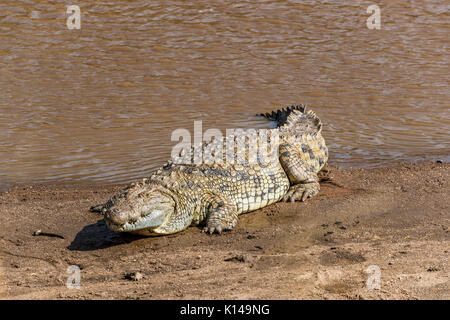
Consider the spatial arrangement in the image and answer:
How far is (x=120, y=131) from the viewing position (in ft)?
27.7

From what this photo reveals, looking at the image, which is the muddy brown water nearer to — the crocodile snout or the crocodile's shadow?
the crocodile's shadow

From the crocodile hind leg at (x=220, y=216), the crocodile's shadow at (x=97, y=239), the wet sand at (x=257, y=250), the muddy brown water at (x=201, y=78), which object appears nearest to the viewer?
the wet sand at (x=257, y=250)

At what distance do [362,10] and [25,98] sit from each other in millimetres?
9456

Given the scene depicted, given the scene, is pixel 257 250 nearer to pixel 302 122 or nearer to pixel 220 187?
pixel 220 187

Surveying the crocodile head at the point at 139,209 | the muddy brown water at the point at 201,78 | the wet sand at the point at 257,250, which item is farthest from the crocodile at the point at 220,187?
the muddy brown water at the point at 201,78

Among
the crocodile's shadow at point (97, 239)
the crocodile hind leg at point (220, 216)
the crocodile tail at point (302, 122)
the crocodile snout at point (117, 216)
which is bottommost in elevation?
the crocodile's shadow at point (97, 239)

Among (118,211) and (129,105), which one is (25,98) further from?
(118,211)

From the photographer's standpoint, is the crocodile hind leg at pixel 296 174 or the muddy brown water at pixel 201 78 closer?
the crocodile hind leg at pixel 296 174

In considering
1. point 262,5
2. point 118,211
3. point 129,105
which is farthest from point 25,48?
point 118,211

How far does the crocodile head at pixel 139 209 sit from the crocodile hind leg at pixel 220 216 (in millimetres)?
410

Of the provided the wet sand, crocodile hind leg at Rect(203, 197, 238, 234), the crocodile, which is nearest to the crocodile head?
the crocodile

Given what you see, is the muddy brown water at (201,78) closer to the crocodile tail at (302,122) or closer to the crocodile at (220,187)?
the crocodile tail at (302,122)

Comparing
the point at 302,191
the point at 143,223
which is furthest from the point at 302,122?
the point at 143,223

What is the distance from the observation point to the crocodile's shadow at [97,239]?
5074 millimetres
